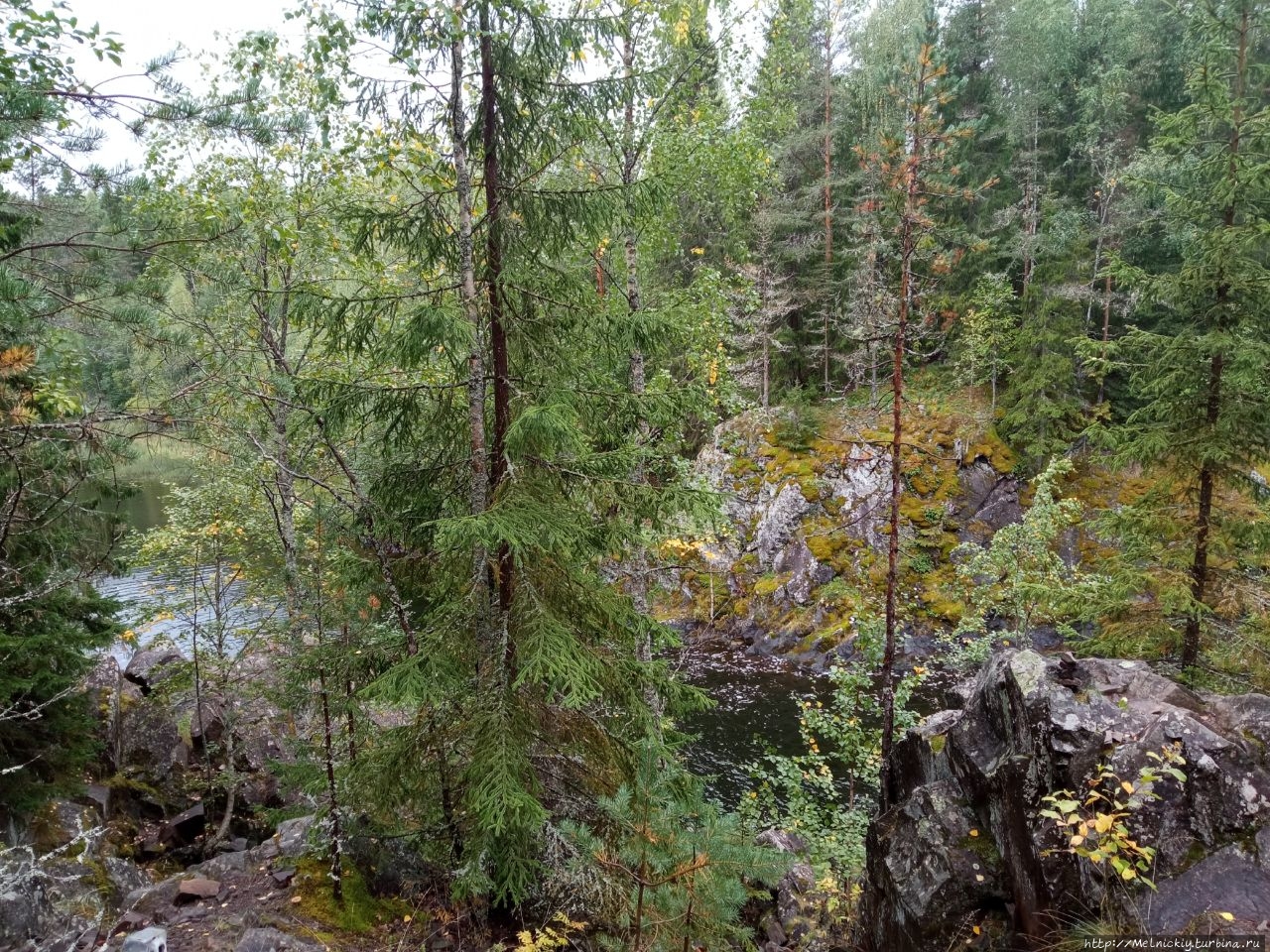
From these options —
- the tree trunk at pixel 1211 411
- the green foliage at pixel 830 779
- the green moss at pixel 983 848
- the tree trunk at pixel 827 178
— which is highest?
the tree trunk at pixel 827 178

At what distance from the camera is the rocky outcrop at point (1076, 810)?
5739mm

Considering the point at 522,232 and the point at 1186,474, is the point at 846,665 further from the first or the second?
the point at 522,232

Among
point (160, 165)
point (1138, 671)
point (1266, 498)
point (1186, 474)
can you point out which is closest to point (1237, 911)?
point (1138, 671)

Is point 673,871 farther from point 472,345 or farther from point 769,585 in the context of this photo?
point 769,585

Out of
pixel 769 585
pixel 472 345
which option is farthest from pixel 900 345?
pixel 769 585

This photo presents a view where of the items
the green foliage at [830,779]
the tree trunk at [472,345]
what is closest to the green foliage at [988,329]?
the green foliage at [830,779]

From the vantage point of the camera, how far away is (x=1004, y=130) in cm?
2730

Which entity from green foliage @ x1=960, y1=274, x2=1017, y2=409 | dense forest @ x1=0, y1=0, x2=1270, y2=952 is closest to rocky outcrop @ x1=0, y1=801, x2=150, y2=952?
dense forest @ x1=0, y1=0, x2=1270, y2=952

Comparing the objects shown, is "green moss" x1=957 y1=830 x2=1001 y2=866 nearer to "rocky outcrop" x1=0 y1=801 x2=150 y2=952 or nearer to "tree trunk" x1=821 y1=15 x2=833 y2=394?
"rocky outcrop" x1=0 y1=801 x2=150 y2=952

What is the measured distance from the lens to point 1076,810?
5801 millimetres

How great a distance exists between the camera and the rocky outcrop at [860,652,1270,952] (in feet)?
18.8

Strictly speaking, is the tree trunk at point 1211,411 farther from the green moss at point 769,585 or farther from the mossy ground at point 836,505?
the green moss at point 769,585

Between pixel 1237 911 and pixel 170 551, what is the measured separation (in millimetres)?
15139

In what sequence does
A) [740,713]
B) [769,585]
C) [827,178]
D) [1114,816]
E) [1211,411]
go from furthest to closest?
1. [827,178]
2. [769,585]
3. [740,713]
4. [1211,411]
5. [1114,816]
